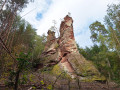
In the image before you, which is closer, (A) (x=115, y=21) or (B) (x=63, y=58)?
(A) (x=115, y=21)

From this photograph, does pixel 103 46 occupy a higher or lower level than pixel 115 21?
lower

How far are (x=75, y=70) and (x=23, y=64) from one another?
327 inches

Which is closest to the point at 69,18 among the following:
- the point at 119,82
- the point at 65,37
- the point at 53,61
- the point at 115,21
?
the point at 65,37

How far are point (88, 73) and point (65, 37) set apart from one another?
6.13 metres

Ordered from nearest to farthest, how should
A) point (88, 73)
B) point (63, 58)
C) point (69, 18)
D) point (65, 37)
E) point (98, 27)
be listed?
point (88, 73) → point (63, 58) → point (65, 37) → point (69, 18) → point (98, 27)

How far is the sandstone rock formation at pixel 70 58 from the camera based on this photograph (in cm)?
865

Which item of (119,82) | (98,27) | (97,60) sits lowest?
(119,82)

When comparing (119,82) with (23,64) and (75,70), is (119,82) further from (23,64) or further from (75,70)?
(23,64)

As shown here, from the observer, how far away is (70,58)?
10656 millimetres

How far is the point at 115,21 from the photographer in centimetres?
1027

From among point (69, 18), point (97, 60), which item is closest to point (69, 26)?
point (69, 18)

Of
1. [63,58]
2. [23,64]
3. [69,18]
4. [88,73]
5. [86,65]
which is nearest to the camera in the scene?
[23,64]

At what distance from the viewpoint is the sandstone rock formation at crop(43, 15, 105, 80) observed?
28.4 feet

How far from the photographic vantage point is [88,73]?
331 inches
